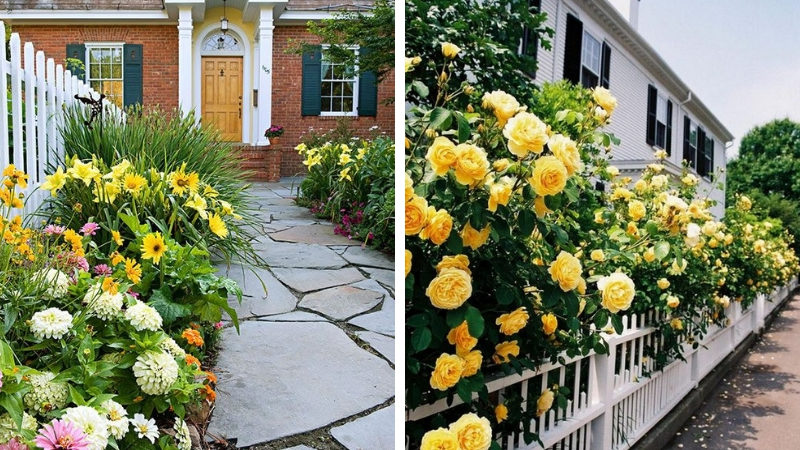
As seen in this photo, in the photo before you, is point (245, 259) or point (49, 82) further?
point (245, 259)

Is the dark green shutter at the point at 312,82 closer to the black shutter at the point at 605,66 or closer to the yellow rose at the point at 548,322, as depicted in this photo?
the yellow rose at the point at 548,322

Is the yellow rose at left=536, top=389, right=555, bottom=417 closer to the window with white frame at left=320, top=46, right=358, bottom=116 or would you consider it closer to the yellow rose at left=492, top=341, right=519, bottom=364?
the yellow rose at left=492, top=341, right=519, bottom=364

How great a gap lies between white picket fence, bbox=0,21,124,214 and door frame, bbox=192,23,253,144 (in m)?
0.36

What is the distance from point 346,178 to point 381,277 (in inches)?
13.9

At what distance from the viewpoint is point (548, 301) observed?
1.05 metres

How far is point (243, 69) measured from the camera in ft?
4.17

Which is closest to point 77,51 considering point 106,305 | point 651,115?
point 106,305

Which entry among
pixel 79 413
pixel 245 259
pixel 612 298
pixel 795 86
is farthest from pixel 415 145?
pixel 795 86

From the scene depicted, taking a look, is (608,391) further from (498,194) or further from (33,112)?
(33,112)

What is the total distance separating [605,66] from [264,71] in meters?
1.78

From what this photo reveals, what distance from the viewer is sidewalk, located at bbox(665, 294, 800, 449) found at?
215cm

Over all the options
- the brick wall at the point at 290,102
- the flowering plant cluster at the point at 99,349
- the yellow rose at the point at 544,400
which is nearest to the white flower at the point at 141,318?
the flowering plant cluster at the point at 99,349

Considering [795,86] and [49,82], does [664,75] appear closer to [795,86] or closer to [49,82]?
[795,86]

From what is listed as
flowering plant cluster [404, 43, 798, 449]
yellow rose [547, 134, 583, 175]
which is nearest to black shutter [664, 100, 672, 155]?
flowering plant cluster [404, 43, 798, 449]
